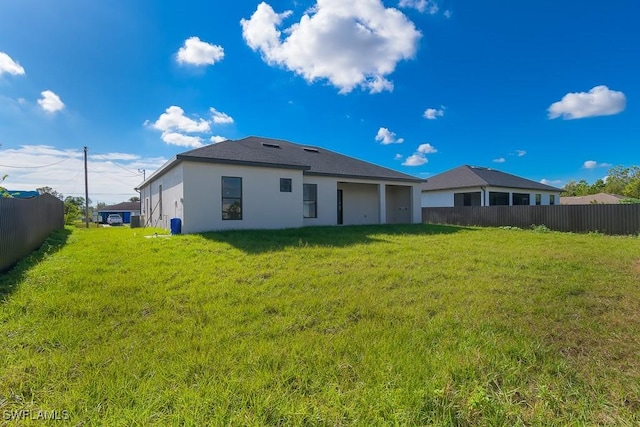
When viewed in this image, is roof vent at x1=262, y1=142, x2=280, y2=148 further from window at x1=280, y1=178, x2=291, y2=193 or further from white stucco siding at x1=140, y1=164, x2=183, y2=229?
white stucco siding at x1=140, y1=164, x2=183, y2=229

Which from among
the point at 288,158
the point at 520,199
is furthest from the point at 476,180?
the point at 288,158

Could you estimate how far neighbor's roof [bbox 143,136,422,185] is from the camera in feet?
35.7

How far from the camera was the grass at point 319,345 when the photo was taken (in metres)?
2.07

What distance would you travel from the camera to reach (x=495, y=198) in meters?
22.4

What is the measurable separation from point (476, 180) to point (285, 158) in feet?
51.8

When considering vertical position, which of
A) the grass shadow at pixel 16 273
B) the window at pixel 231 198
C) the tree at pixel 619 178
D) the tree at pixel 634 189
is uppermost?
the tree at pixel 619 178

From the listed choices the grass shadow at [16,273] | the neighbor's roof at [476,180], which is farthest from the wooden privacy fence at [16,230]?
the neighbor's roof at [476,180]

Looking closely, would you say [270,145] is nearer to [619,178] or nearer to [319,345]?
[319,345]

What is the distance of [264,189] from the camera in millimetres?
11766

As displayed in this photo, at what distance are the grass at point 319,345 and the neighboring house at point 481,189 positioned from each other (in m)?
17.0

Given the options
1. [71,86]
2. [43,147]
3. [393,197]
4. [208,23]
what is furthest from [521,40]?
[43,147]

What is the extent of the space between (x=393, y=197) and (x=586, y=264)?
12242 mm

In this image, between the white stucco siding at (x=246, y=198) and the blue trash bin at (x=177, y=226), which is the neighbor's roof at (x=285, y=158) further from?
the blue trash bin at (x=177, y=226)

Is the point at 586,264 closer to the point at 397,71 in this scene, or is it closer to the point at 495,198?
the point at 397,71
